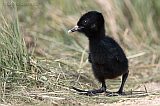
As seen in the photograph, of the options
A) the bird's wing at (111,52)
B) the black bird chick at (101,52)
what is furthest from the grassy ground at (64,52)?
the bird's wing at (111,52)

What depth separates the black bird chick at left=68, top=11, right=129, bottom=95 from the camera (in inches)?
283

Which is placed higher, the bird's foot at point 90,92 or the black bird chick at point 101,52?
the black bird chick at point 101,52

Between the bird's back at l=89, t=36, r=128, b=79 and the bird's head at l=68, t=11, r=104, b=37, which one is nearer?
the bird's back at l=89, t=36, r=128, b=79

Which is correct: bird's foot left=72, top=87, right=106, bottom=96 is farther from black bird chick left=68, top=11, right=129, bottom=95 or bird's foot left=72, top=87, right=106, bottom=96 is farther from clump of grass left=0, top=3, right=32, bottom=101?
clump of grass left=0, top=3, right=32, bottom=101

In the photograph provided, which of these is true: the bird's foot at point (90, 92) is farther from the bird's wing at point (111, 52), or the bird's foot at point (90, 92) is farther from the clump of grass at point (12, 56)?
the clump of grass at point (12, 56)

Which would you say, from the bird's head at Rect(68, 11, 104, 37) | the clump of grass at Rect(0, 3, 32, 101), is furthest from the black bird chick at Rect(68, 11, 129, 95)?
the clump of grass at Rect(0, 3, 32, 101)

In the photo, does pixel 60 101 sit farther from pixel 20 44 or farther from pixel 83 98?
pixel 20 44

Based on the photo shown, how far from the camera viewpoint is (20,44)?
7500mm

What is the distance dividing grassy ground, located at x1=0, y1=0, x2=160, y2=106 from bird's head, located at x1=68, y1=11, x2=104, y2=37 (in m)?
0.70

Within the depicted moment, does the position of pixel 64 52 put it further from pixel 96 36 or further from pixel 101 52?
pixel 101 52

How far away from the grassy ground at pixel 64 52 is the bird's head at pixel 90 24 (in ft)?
2.30

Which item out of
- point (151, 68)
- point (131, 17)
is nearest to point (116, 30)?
point (131, 17)

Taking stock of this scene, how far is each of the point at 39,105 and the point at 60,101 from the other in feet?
0.99

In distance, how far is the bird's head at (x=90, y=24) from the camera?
24.0 ft
